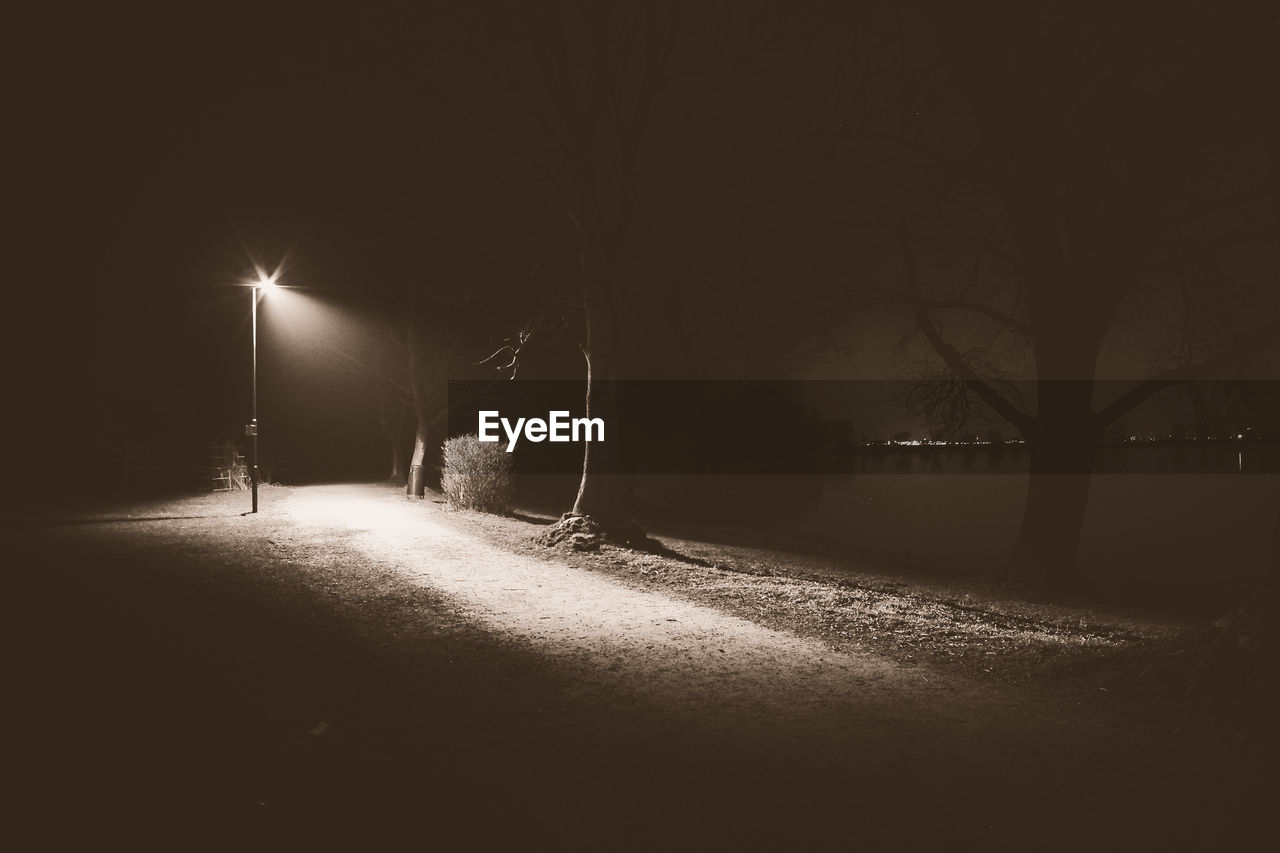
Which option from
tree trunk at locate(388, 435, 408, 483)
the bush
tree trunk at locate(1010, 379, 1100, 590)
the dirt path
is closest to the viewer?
the dirt path

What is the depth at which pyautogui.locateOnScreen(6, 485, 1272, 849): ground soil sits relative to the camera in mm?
4344

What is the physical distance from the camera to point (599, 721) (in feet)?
19.0

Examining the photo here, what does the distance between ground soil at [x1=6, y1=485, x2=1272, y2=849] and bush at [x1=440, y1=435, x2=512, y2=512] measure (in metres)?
10.8

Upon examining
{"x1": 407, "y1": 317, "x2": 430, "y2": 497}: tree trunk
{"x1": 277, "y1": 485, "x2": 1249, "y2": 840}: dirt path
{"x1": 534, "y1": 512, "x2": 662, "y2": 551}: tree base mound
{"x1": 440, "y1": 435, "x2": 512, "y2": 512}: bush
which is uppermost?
{"x1": 407, "y1": 317, "x2": 430, "y2": 497}: tree trunk

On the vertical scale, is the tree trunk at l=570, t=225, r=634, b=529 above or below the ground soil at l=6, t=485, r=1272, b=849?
above

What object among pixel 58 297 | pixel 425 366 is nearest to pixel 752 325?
pixel 425 366

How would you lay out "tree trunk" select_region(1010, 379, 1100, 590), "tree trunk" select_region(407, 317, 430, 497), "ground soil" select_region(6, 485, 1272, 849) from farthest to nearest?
"tree trunk" select_region(407, 317, 430, 497) < "tree trunk" select_region(1010, 379, 1100, 590) < "ground soil" select_region(6, 485, 1272, 849)

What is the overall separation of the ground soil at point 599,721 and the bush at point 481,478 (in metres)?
10.8

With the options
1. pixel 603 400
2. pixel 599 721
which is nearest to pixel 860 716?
pixel 599 721

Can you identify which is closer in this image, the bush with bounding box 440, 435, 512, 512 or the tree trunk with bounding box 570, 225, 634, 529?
the tree trunk with bounding box 570, 225, 634, 529

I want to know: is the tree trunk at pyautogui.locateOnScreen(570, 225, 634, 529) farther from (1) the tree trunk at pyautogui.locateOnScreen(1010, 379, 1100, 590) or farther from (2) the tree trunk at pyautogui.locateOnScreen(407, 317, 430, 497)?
(2) the tree trunk at pyautogui.locateOnScreen(407, 317, 430, 497)

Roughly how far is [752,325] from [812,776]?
25.4m

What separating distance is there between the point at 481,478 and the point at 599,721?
16.5m
